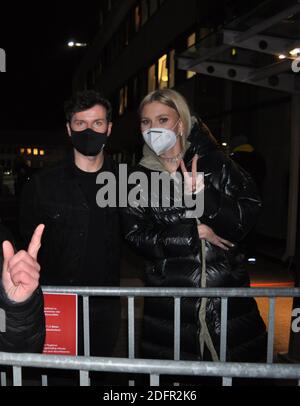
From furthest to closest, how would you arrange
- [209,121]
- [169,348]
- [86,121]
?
[209,121]
[86,121]
[169,348]

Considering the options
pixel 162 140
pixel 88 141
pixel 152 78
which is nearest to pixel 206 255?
pixel 162 140

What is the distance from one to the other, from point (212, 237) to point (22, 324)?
116cm

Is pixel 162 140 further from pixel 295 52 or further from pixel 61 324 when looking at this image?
pixel 295 52

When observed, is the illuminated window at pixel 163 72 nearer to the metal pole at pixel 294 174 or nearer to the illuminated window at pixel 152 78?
the illuminated window at pixel 152 78

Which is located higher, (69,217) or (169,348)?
(69,217)

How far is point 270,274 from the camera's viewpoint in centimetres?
803

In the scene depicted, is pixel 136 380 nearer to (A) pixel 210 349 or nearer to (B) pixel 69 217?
(A) pixel 210 349

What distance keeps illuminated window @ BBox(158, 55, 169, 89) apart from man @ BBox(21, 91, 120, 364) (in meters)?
14.2

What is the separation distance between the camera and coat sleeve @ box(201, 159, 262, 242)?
8.69ft

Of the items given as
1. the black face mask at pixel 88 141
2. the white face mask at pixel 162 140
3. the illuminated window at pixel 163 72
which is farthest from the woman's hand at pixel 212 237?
the illuminated window at pixel 163 72

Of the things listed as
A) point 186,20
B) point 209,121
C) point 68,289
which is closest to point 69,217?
point 68,289

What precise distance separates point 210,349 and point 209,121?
10.9m

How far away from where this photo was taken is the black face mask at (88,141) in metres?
3.03

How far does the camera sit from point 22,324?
1923 millimetres
